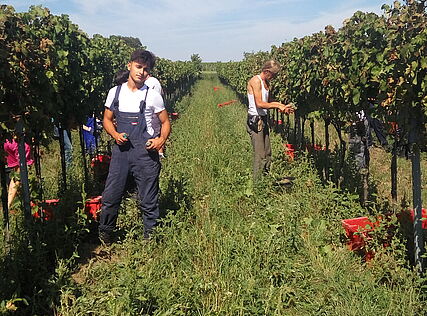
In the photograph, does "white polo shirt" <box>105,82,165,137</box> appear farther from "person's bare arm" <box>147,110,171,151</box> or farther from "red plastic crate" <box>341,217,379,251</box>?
"red plastic crate" <box>341,217,379,251</box>

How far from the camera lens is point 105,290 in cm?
339

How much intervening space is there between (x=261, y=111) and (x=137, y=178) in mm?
2389

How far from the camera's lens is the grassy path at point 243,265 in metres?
3.15

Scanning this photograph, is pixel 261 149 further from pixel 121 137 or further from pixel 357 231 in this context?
pixel 121 137

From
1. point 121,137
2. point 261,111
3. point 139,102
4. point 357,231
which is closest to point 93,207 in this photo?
point 121,137

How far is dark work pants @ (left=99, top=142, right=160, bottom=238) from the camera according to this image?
4.12m

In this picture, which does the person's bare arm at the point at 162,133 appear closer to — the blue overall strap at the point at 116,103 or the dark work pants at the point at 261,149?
the blue overall strap at the point at 116,103

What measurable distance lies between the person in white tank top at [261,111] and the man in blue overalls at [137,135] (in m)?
1.92

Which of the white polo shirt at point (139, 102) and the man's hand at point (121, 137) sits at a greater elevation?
the white polo shirt at point (139, 102)

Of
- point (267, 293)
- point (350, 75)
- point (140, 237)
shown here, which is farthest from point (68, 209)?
point (350, 75)

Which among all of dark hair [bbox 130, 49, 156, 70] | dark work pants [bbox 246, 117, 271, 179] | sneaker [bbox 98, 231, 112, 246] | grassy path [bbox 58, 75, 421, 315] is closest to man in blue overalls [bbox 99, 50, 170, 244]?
dark hair [bbox 130, 49, 156, 70]

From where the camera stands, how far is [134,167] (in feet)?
13.6

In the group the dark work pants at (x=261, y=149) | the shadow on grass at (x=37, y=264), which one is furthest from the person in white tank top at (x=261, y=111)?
the shadow on grass at (x=37, y=264)

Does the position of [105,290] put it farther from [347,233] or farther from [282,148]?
[282,148]
